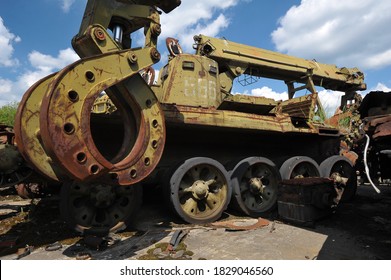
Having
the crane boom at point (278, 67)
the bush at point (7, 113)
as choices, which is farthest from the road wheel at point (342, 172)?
the bush at point (7, 113)

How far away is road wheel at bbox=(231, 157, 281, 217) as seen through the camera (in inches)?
249

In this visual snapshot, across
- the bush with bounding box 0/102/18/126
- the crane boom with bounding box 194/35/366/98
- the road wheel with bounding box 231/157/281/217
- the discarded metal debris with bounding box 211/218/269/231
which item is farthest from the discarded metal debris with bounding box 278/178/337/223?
the bush with bounding box 0/102/18/126

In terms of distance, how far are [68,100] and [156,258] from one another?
2.21 metres

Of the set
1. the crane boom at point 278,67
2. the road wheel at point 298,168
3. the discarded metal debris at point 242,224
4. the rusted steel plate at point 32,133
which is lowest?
the discarded metal debris at point 242,224

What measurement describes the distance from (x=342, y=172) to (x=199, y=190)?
458cm

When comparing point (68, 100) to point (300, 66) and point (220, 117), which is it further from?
point (300, 66)

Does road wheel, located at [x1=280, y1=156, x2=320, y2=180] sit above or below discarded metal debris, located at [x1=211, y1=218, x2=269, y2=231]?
above

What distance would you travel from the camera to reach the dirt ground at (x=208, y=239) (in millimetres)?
4113

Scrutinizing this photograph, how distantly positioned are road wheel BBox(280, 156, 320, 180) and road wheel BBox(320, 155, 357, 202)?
0.31m

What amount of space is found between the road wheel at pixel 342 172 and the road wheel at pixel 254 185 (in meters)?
1.62

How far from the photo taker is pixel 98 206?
5062 millimetres

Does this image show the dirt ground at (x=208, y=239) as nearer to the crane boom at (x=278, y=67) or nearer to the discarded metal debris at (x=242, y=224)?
the discarded metal debris at (x=242, y=224)

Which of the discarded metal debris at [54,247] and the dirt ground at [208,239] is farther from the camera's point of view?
the discarded metal debris at [54,247]

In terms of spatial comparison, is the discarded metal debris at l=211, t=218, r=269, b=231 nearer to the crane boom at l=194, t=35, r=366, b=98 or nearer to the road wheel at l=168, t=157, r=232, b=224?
the road wheel at l=168, t=157, r=232, b=224
